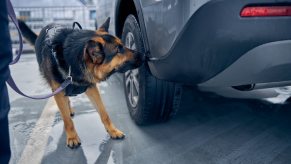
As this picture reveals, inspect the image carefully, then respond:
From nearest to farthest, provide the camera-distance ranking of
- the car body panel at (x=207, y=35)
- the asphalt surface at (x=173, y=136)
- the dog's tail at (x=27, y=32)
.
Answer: the car body panel at (x=207, y=35) < the asphalt surface at (x=173, y=136) < the dog's tail at (x=27, y=32)

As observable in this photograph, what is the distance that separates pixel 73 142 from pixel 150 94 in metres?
0.78

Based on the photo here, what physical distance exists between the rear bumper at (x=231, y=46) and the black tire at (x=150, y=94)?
560 mm

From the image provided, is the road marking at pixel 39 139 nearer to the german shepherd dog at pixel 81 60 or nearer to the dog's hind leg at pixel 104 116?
the german shepherd dog at pixel 81 60

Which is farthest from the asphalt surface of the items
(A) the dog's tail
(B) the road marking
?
(A) the dog's tail

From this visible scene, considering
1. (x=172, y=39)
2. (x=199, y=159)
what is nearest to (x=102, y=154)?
(x=199, y=159)

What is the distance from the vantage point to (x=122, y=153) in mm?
2088

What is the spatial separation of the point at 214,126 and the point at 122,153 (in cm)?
97

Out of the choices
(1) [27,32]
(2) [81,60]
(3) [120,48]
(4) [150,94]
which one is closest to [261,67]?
(4) [150,94]

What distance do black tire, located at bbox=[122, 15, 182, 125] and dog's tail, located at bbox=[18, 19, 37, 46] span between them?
1.29m

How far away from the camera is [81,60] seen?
2145 millimetres

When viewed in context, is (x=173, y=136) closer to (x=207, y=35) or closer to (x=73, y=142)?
(x=73, y=142)

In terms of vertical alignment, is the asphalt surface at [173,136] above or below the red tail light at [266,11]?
below

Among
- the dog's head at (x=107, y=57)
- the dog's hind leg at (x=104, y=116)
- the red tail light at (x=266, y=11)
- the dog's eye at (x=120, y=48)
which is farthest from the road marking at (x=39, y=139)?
the red tail light at (x=266, y=11)

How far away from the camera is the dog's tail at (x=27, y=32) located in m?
2.98
